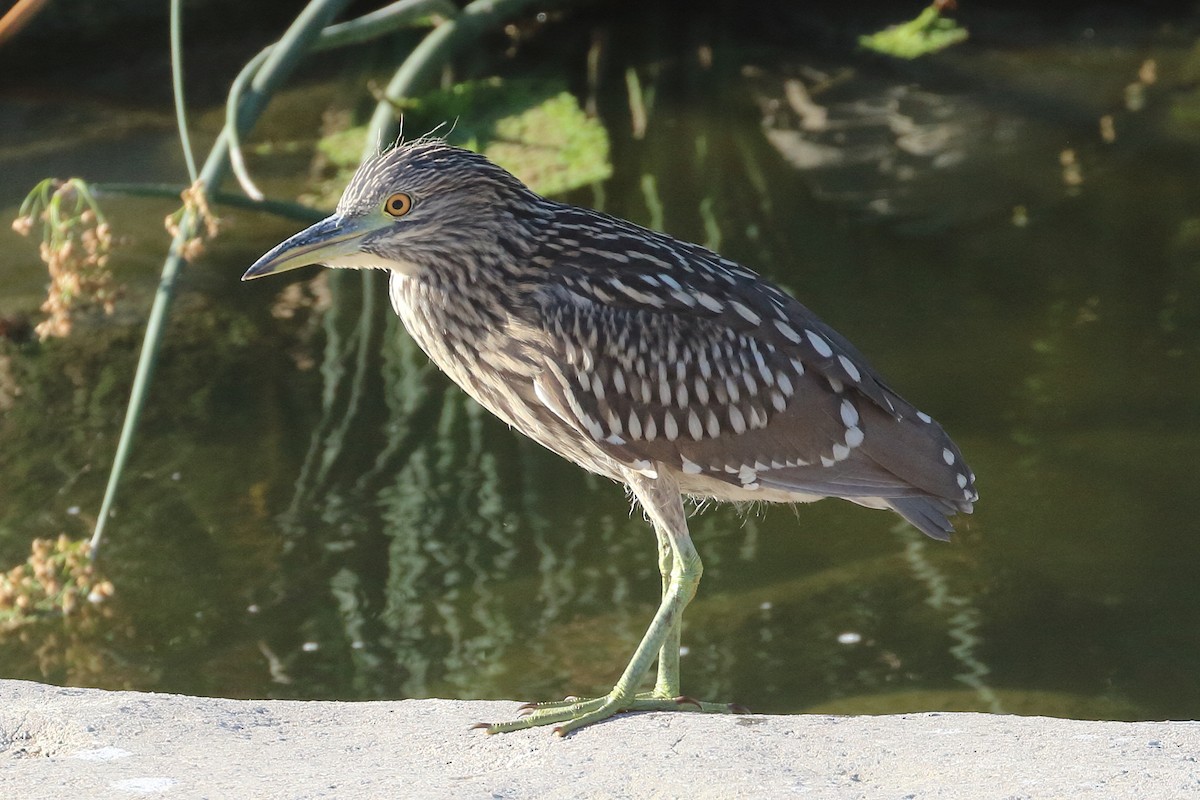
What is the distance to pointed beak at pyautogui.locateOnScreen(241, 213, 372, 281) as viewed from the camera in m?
4.00

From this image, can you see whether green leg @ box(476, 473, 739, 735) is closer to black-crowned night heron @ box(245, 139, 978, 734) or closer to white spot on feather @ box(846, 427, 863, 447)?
black-crowned night heron @ box(245, 139, 978, 734)

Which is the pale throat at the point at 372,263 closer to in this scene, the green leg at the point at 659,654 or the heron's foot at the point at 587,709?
the green leg at the point at 659,654

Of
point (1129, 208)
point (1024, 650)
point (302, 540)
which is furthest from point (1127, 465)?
point (302, 540)

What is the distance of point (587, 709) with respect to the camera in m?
4.14

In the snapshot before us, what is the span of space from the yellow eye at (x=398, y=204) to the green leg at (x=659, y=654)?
938 mm

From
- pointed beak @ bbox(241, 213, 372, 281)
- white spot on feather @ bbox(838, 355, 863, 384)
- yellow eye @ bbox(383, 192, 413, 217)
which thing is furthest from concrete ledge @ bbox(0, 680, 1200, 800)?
yellow eye @ bbox(383, 192, 413, 217)

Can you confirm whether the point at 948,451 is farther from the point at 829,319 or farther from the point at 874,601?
the point at 829,319

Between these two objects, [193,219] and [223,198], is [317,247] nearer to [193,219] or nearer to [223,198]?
[193,219]

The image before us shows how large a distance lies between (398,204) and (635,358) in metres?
0.75

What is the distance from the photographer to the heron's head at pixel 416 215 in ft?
13.4

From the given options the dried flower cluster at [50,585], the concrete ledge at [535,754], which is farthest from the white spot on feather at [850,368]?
the dried flower cluster at [50,585]

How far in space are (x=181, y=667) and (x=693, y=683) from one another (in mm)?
1661

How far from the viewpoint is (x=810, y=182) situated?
884 centimetres

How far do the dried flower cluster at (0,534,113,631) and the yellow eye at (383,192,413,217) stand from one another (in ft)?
5.26
